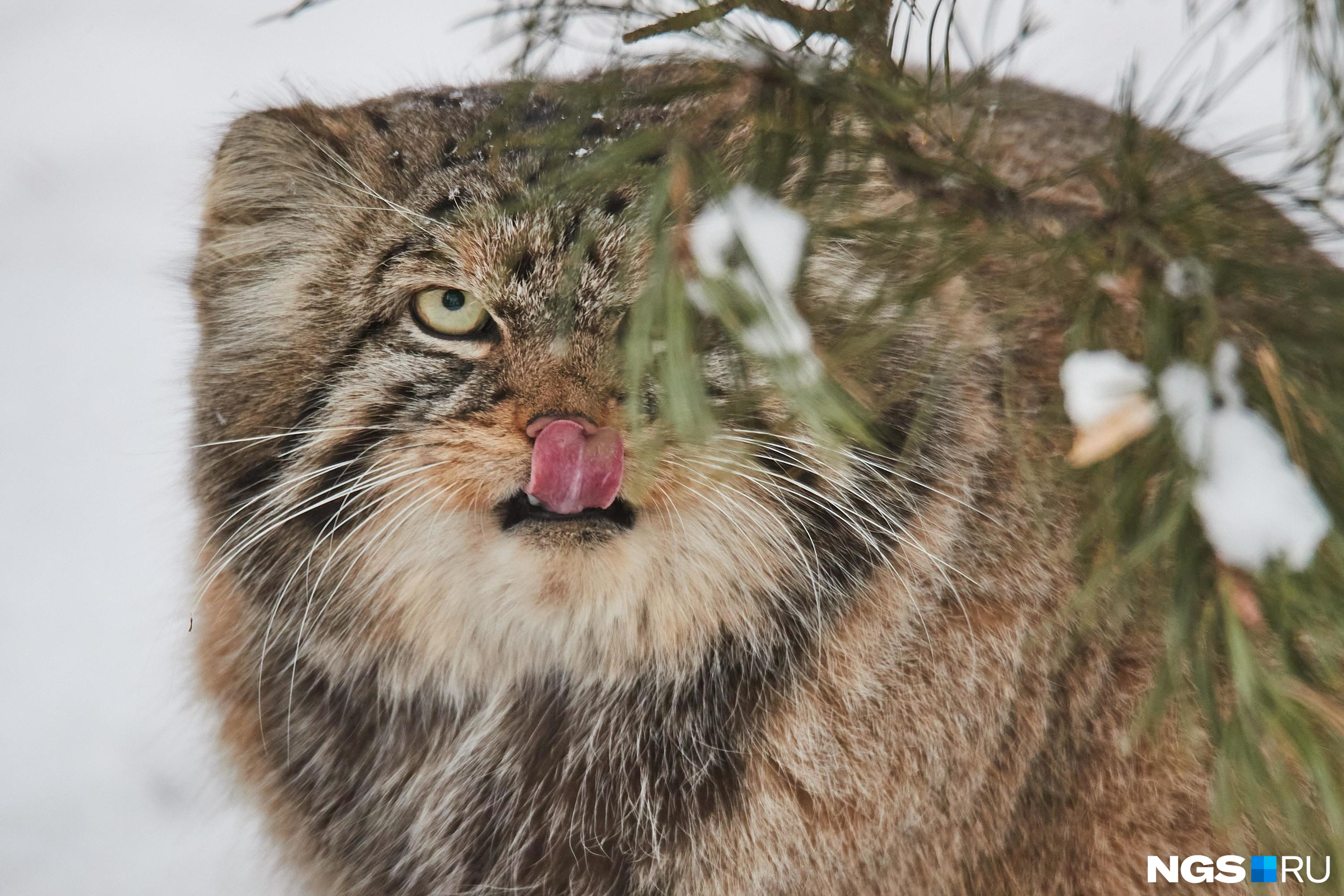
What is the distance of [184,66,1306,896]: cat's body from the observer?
5.07ft

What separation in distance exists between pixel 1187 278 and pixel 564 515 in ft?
2.68

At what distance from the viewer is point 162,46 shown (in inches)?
136

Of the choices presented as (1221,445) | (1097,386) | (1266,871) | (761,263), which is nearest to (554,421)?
(761,263)

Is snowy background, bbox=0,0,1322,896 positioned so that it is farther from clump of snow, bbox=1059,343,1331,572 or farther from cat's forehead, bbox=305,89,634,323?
clump of snow, bbox=1059,343,1331,572

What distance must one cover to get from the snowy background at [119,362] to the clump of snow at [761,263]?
1409 millimetres

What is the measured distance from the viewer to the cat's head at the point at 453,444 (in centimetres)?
145

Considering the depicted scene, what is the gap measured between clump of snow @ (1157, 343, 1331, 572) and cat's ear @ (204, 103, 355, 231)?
4.00 ft

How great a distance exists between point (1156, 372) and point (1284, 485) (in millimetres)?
144

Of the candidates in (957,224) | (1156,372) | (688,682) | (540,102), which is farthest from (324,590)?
(1156,372)

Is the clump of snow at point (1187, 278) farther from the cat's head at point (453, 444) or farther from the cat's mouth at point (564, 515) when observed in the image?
the cat's mouth at point (564, 515)

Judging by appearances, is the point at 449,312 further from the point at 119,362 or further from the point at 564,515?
the point at 119,362

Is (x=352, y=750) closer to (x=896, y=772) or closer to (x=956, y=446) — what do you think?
(x=896, y=772)

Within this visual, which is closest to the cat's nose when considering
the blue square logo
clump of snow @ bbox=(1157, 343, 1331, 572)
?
clump of snow @ bbox=(1157, 343, 1331, 572)

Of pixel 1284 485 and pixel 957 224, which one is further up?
pixel 957 224
